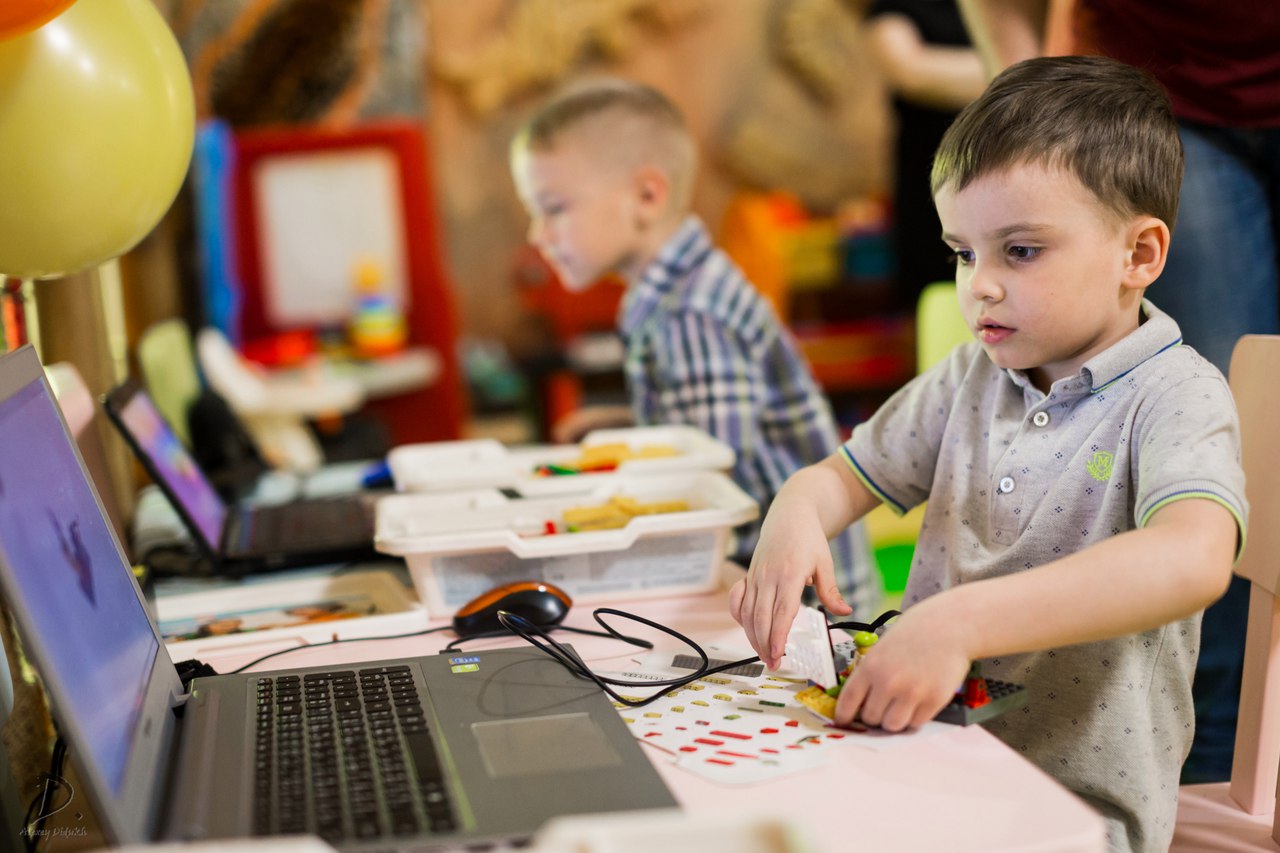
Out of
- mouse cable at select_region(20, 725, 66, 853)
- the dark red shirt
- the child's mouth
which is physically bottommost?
mouse cable at select_region(20, 725, 66, 853)

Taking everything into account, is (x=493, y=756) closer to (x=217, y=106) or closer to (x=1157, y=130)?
(x=1157, y=130)

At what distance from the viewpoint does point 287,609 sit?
A: 121 centimetres

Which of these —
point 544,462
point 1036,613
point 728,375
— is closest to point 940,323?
point 728,375

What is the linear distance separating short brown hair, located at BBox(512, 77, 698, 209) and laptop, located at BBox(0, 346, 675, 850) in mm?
1263

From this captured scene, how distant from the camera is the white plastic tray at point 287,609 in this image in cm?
103

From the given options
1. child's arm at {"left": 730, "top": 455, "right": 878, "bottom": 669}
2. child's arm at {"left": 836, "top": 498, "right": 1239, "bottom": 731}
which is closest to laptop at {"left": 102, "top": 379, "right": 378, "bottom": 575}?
child's arm at {"left": 730, "top": 455, "right": 878, "bottom": 669}

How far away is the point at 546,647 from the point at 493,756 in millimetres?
199

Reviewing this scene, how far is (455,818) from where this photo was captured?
637 millimetres

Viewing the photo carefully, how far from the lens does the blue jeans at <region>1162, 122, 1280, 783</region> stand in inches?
52.7

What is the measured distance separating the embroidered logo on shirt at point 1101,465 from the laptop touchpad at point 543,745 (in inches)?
16.9

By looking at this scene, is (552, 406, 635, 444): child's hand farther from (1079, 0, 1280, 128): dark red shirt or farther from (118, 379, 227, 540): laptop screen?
(1079, 0, 1280, 128): dark red shirt

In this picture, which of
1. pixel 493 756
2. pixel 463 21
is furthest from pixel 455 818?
pixel 463 21

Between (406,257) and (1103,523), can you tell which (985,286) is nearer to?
(1103,523)

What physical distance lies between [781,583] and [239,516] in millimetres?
892
